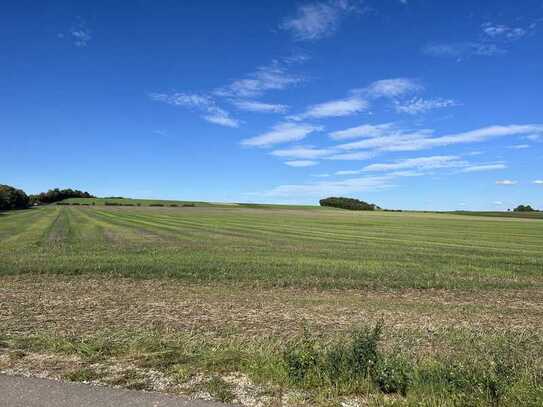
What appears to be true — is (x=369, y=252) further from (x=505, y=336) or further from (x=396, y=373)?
(x=396, y=373)

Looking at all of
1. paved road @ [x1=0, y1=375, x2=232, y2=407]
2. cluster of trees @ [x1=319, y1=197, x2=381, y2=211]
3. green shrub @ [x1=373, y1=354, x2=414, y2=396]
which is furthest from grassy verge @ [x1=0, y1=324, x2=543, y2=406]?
cluster of trees @ [x1=319, y1=197, x2=381, y2=211]

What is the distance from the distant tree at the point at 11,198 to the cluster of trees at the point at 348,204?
108 m

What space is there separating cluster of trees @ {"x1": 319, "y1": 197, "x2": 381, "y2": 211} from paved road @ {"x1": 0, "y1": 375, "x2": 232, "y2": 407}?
155 m

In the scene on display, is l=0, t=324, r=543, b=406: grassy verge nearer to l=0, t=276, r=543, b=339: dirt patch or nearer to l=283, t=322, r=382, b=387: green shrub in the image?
l=283, t=322, r=382, b=387: green shrub

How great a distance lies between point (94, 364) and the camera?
6195mm

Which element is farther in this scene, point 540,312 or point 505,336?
point 540,312

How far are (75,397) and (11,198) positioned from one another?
5235 inches

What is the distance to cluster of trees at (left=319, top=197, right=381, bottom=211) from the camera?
519 feet

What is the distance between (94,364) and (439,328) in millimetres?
7085

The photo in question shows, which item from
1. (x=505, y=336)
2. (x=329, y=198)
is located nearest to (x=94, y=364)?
(x=505, y=336)

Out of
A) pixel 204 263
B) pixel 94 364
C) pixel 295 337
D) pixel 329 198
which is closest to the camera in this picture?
pixel 94 364

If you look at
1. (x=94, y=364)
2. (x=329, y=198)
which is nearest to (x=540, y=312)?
(x=94, y=364)

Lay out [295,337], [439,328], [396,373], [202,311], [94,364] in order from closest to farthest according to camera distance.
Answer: [396,373] → [94,364] → [295,337] → [439,328] → [202,311]

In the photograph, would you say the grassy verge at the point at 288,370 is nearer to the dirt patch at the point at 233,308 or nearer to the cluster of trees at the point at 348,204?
the dirt patch at the point at 233,308
